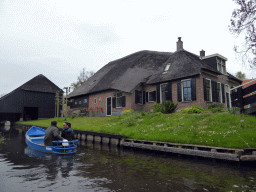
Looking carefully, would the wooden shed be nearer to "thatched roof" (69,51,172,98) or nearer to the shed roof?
the shed roof

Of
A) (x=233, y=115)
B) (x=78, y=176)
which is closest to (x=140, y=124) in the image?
(x=233, y=115)

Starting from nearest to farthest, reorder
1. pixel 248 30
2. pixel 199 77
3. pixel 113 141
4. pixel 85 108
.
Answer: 1. pixel 248 30
2. pixel 113 141
3. pixel 199 77
4. pixel 85 108

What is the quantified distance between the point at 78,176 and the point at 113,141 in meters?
6.56

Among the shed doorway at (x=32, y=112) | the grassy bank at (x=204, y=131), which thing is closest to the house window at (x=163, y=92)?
the grassy bank at (x=204, y=131)

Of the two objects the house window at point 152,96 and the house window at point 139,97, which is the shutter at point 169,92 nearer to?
the house window at point 152,96

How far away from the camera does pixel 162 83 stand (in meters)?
19.6

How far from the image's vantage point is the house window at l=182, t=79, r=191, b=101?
17.5 meters

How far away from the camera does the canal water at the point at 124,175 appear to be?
5.06 meters

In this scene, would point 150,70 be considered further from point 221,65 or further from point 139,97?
point 221,65

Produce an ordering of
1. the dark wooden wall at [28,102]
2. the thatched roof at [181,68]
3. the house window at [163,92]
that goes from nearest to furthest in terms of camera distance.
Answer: the thatched roof at [181,68], the house window at [163,92], the dark wooden wall at [28,102]

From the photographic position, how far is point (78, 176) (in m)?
6.01

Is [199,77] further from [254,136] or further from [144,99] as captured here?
[254,136]

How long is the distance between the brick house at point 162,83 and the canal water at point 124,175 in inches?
405

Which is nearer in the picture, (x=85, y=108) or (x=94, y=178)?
(x=94, y=178)
